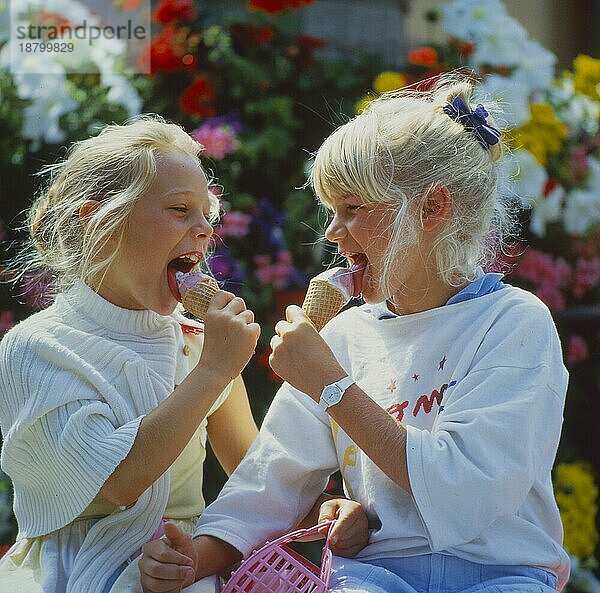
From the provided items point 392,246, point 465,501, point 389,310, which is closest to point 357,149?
point 392,246

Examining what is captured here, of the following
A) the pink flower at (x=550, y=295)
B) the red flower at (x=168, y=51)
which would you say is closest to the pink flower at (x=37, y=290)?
the red flower at (x=168, y=51)

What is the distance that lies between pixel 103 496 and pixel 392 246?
81cm

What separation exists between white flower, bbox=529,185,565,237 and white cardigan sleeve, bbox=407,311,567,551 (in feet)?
6.85

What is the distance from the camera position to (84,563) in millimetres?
2236

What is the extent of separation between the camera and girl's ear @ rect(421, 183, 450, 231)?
7.68ft

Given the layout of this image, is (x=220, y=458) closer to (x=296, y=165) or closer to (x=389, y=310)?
(x=389, y=310)

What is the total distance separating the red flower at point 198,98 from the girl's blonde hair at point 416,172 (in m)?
1.58

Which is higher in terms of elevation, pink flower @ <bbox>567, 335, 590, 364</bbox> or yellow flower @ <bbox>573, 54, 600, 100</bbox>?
yellow flower @ <bbox>573, 54, 600, 100</bbox>

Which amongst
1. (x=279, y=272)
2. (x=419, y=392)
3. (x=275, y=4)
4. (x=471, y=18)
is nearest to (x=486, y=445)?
(x=419, y=392)

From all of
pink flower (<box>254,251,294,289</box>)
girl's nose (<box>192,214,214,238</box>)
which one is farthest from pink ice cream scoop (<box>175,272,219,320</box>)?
pink flower (<box>254,251,294,289</box>)

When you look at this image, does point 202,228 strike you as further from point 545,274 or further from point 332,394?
point 545,274

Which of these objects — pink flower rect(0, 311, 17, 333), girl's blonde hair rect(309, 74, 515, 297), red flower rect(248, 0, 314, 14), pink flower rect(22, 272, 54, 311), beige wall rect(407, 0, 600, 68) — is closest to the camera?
girl's blonde hair rect(309, 74, 515, 297)

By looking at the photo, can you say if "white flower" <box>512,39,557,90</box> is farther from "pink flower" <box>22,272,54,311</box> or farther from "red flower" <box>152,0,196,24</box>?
"pink flower" <box>22,272,54,311</box>

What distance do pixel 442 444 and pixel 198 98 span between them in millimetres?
2172
